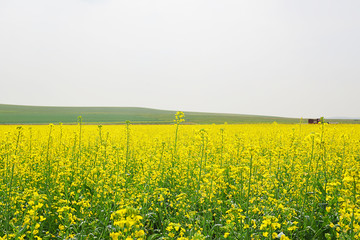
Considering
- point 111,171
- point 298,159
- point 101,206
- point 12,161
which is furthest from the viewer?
point 298,159

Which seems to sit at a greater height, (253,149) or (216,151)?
(253,149)

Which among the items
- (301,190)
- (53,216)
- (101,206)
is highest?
(301,190)

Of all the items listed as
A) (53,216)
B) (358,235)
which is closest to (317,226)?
(358,235)

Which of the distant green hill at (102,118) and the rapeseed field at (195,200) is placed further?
the distant green hill at (102,118)

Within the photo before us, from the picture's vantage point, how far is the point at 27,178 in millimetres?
6957

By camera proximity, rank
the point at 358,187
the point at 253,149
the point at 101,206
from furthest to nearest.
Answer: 1. the point at 101,206
2. the point at 253,149
3. the point at 358,187

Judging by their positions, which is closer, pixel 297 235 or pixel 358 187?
pixel 358 187

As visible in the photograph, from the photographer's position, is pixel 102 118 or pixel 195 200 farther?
pixel 102 118

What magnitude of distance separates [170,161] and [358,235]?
5.21 m

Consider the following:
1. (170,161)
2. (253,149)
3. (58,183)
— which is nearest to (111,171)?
(58,183)

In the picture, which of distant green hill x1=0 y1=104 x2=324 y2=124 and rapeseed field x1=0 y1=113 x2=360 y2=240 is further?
distant green hill x1=0 y1=104 x2=324 y2=124

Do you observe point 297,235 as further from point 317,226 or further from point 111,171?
point 111,171

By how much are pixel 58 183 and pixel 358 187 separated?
568 cm

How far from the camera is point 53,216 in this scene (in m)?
5.36
